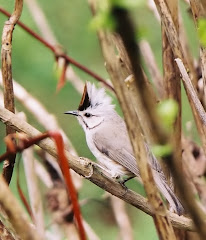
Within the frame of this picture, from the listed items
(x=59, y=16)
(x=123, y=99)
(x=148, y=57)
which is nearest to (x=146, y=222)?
(x=148, y=57)

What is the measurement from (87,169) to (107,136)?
1282mm

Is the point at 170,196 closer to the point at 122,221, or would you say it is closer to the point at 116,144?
the point at 122,221

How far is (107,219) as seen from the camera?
124 inches

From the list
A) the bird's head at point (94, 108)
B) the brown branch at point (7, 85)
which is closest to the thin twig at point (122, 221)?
the bird's head at point (94, 108)

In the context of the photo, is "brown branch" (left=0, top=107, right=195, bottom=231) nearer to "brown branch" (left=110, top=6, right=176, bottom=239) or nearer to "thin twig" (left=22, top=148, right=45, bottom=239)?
"brown branch" (left=110, top=6, right=176, bottom=239)

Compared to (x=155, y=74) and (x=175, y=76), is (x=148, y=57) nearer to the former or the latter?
(x=155, y=74)

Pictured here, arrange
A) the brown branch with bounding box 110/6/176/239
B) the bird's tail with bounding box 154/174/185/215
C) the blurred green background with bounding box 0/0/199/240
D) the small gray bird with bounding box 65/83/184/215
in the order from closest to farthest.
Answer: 1. the brown branch with bounding box 110/6/176/239
2. the bird's tail with bounding box 154/174/185/215
3. the small gray bird with bounding box 65/83/184/215
4. the blurred green background with bounding box 0/0/199/240

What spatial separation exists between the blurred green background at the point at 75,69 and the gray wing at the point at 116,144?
1.48 ft

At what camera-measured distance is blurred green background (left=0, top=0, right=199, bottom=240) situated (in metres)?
3.13

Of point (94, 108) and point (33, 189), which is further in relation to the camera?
point (94, 108)

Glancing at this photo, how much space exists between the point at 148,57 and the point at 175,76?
36 cm

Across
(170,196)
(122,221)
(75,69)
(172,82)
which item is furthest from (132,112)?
(75,69)

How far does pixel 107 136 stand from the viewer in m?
2.55

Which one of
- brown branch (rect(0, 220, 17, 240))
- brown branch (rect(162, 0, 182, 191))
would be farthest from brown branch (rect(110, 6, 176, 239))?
brown branch (rect(162, 0, 182, 191))
